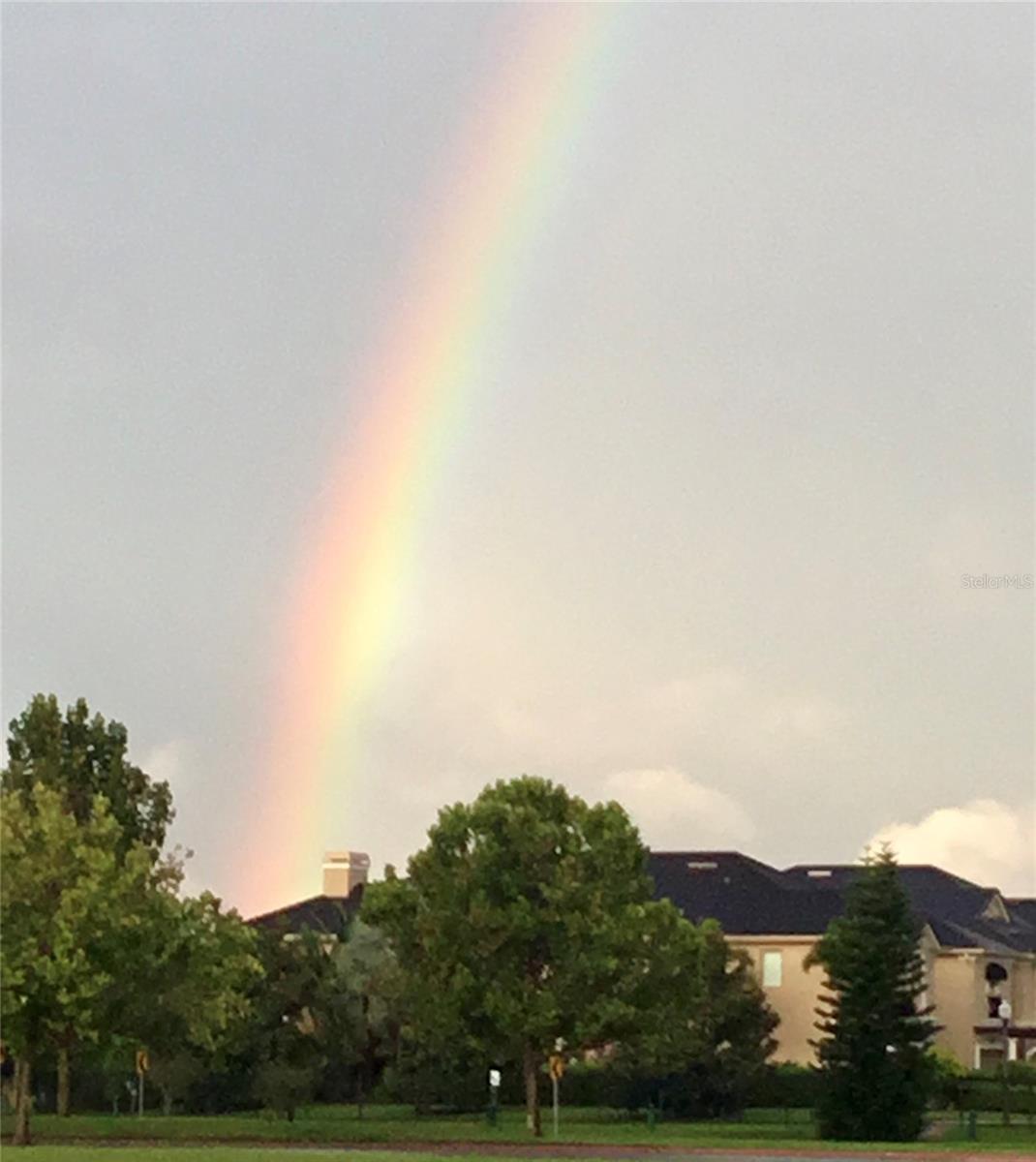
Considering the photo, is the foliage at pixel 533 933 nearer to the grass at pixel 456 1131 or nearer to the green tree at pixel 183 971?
the grass at pixel 456 1131

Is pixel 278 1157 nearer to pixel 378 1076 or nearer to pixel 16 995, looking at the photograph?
pixel 16 995

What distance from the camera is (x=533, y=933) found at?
69.5 m

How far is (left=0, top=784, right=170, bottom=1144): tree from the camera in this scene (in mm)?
53750

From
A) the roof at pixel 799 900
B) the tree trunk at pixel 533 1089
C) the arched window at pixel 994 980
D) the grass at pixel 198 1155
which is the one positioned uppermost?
the roof at pixel 799 900

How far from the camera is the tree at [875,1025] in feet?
229

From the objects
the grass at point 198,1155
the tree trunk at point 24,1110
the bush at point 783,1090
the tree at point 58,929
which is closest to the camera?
the grass at point 198,1155

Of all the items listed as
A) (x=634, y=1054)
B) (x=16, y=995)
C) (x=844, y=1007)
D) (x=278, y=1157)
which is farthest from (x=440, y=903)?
(x=278, y=1157)

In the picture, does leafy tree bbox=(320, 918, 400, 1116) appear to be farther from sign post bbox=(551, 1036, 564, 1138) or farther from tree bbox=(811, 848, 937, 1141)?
Result: tree bbox=(811, 848, 937, 1141)

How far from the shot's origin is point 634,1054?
72375mm

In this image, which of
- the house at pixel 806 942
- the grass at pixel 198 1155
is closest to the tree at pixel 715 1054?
the house at pixel 806 942

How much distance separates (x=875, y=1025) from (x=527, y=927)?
445 inches

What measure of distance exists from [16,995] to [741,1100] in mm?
35895

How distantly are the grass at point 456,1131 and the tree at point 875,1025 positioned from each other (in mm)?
1596

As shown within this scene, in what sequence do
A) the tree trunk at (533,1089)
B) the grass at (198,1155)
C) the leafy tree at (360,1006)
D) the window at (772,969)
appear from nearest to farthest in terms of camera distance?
the grass at (198,1155)
the tree trunk at (533,1089)
the leafy tree at (360,1006)
the window at (772,969)
